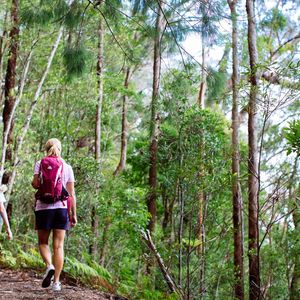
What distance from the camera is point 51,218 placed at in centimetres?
470

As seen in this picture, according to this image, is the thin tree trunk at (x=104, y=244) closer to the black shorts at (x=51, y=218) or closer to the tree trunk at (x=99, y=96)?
the tree trunk at (x=99, y=96)

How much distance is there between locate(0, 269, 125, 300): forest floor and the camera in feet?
15.0

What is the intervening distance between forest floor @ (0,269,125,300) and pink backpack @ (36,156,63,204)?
36.2 inches

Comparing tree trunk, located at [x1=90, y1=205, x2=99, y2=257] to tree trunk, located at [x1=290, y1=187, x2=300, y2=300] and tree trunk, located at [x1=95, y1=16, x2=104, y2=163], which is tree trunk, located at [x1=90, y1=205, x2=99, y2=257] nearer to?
tree trunk, located at [x1=95, y1=16, x2=104, y2=163]

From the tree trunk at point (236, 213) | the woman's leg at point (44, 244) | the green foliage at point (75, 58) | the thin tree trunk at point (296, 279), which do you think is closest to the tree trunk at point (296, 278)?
the thin tree trunk at point (296, 279)

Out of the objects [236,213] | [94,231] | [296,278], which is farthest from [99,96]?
[296,278]

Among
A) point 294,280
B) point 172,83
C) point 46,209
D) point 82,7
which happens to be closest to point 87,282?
point 46,209

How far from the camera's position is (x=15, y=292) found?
16.0 ft

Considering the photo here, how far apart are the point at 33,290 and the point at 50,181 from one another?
1.23m

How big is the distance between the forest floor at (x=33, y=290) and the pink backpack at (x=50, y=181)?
92 cm

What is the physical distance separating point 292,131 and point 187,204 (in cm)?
246

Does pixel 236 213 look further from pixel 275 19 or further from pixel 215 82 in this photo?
pixel 215 82

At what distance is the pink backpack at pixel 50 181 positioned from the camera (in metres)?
4.64

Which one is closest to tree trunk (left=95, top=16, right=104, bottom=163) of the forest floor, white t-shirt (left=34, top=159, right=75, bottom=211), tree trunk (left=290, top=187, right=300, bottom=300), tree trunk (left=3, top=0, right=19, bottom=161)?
tree trunk (left=3, top=0, right=19, bottom=161)
